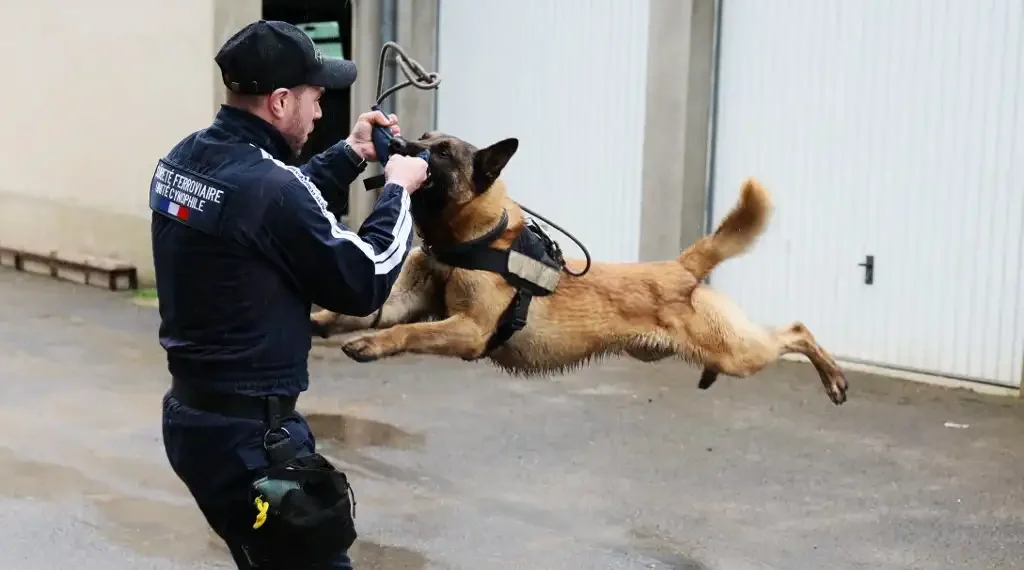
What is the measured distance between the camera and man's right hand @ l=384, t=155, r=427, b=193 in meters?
2.84

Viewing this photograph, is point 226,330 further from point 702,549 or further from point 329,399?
point 329,399

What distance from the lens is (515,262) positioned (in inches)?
141

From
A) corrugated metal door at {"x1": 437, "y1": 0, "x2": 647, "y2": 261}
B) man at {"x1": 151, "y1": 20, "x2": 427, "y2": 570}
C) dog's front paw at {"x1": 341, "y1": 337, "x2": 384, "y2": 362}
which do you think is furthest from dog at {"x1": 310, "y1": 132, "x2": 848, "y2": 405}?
corrugated metal door at {"x1": 437, "y1": 0, "x2": 647, "y2": 261}

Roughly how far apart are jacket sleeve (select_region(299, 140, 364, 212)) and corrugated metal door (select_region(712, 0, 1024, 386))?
6.10 metres

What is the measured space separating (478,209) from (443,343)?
446 millimetres

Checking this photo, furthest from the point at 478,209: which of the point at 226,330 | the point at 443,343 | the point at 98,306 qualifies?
the point at 98,306

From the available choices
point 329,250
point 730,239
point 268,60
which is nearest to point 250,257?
point 329,250

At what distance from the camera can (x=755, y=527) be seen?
206 inches

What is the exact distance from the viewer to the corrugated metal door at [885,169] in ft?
25.6

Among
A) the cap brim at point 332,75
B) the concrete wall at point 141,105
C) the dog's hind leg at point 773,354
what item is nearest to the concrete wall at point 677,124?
the concrete wall at point 141,105

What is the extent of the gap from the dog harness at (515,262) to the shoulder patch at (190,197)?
1066 mm

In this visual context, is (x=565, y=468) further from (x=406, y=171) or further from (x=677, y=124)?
(x=677, y=124)

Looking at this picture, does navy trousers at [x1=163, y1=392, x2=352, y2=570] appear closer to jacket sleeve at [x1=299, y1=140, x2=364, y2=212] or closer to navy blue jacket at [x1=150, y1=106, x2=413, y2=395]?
navy blue jacket at [x1=150, y1=106, x2=413, y2=395]

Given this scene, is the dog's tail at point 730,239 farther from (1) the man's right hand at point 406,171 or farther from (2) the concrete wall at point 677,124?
(2) the concrete wall at point 677,124
